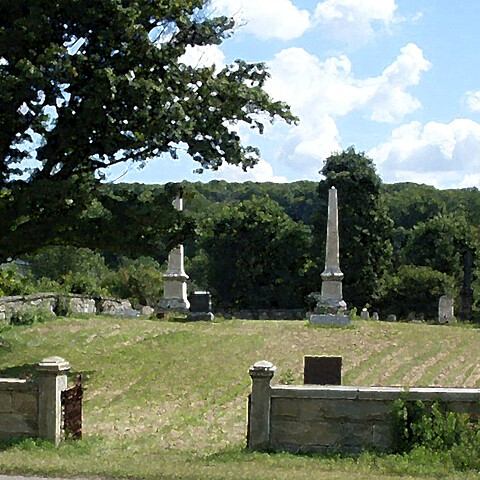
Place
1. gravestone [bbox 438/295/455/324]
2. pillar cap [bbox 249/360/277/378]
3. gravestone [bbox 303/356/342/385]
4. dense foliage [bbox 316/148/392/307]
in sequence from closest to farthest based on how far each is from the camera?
pillar cap [bbox 249/360/277/378] → gravestone [bbox 303/356/342/385] → gravestone [bbox 438/295/455/324] → dense foliage [bbox 316/148/392/307]

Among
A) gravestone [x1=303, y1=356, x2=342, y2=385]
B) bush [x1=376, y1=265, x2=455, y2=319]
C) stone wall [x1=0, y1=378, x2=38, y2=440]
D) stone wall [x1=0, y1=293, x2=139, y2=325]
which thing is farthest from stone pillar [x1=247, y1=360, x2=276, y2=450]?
bush [x1=376, y1=265, x2=455, y2=319]

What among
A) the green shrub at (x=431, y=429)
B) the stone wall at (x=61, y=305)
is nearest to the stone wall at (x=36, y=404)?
the green shrub at (x=431, y=429)

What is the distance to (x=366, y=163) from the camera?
4959 centimetres

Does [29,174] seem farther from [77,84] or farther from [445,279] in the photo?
[445,279]

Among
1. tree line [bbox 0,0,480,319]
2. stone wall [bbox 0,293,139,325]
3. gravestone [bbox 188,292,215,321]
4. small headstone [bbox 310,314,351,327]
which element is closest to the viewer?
tree line [bbox 0,0,480,319]

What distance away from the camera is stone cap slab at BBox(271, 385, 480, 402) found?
10.1 metres

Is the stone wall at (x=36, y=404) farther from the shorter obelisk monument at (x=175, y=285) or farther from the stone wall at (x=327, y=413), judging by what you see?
the shorter obelisk monument at (x=175, y=285)

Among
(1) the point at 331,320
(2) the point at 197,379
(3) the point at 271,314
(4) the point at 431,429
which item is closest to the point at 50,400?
(4) the point at 431,429

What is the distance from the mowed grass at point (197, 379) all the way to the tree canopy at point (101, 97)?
370 centimetres

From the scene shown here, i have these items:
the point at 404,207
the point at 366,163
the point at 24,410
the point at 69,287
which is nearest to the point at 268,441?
the point at 24,410

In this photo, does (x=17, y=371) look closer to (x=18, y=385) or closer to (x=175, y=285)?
(x=18, y=385)

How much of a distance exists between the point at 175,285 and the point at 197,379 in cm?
1376

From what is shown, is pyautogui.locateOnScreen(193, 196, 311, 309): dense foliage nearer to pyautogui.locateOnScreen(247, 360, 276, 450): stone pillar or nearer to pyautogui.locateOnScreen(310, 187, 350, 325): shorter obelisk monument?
pyautogui.locateOnScreen(310, 187, 350, 325): shorter obelisk monument

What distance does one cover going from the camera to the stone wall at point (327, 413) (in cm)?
1013
